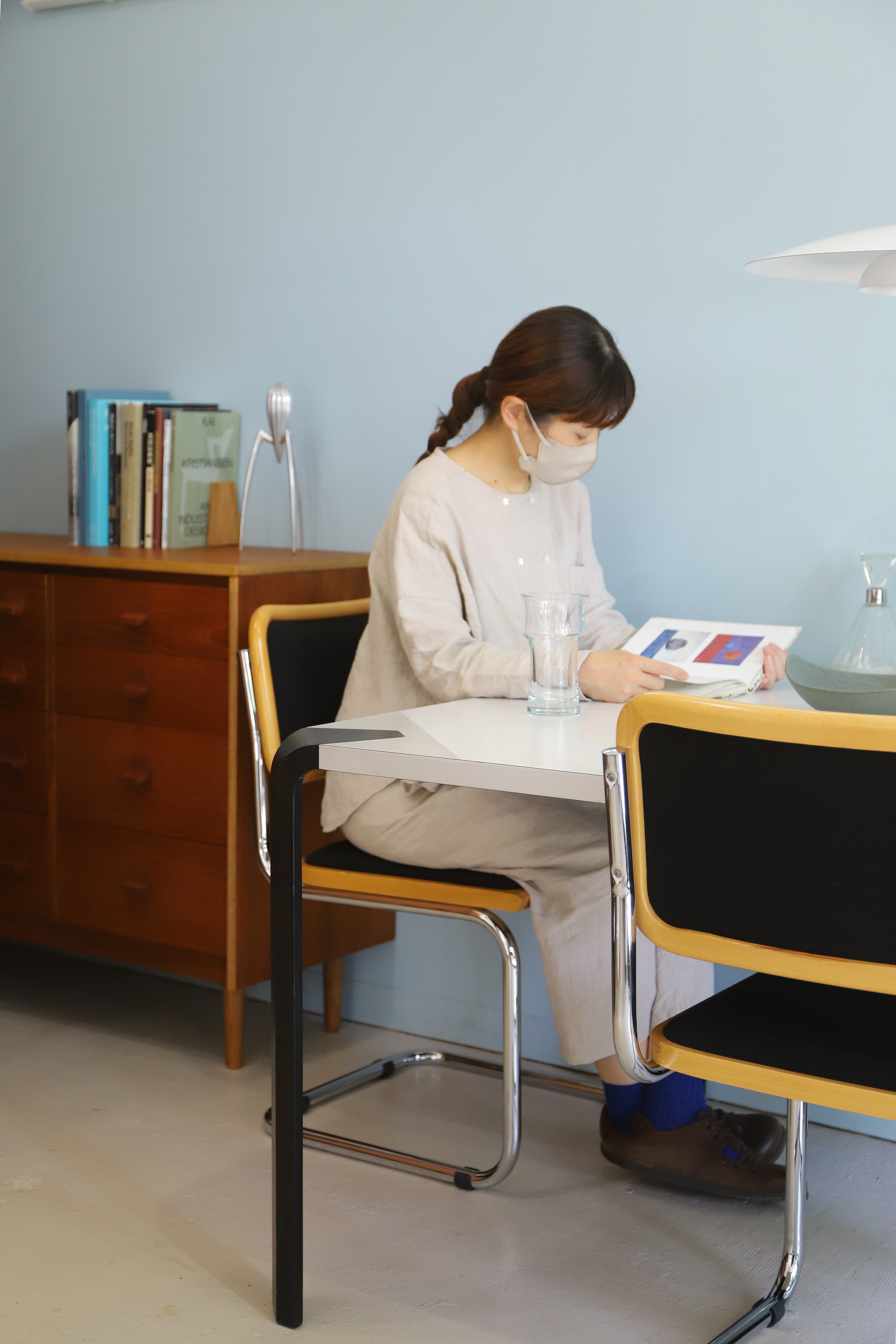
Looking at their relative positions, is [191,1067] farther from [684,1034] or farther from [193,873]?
[684,1034]

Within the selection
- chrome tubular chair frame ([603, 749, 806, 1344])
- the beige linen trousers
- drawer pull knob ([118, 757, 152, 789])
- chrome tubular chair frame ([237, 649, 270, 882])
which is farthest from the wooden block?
chrome tubular chair frame ([603, 749, 806, 1344])

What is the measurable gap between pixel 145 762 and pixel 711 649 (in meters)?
1.15

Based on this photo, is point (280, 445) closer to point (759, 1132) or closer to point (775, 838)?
point (759, 1132)

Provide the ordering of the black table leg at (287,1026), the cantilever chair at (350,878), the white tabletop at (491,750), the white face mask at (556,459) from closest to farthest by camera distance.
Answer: the white tabletop at (491,750) → the black table leg at (287,1026) → the cantilever chair at (350,878) → the white face mask at (556,459)

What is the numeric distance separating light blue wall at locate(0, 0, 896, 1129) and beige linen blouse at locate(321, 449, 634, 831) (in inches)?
10.9

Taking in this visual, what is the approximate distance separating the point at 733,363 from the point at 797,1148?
133cm

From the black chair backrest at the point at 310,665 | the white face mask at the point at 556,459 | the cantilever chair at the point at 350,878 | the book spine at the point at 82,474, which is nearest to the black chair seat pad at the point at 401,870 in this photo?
the cantilever chair at the point at 350,878

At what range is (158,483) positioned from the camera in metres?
2.79

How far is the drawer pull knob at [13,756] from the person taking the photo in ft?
9.07

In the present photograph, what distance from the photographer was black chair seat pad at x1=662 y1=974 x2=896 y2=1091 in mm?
1328

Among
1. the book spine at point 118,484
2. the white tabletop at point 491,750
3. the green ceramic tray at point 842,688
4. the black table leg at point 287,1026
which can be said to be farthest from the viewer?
the book spine at point 118,484

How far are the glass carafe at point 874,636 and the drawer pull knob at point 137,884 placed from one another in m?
1.36

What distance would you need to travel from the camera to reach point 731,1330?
1661 mm

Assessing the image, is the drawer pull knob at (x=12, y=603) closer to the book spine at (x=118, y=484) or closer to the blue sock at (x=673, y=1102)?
the book spine at (x=118, y=484)
